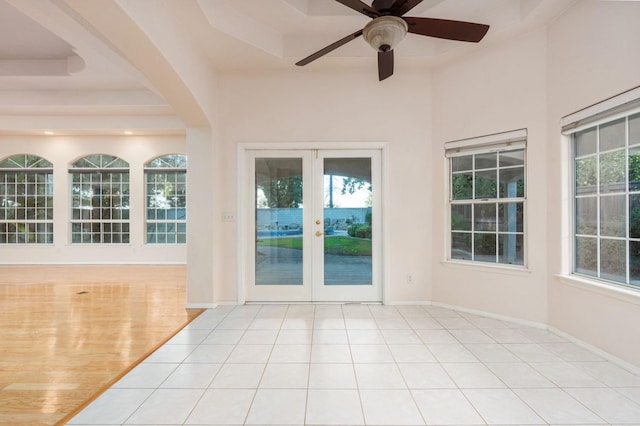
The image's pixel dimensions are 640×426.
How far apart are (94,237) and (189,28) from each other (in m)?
6.15

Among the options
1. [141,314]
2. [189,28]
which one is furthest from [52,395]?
[189,28]

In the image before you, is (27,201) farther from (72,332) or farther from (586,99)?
(586,99)

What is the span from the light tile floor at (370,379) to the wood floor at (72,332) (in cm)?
24

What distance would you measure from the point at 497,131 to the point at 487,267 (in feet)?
4.99

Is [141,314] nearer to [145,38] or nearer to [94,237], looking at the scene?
[145,38]

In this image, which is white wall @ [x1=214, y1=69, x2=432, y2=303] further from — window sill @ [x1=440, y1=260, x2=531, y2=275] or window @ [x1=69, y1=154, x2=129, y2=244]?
window @ [x1=69, y1=154, x2=129, y2=244]

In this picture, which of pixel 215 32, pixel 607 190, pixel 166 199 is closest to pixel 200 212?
pixel 215 32

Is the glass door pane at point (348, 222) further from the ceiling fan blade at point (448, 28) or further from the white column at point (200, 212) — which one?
the ceiling fan blade at point (448, 28)

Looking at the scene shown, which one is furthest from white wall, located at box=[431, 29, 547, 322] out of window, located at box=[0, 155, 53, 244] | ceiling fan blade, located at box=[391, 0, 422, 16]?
window, located at box=[0, 155, 53, 244]

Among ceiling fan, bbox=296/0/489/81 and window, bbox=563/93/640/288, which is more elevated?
ceiling fan, bbox=296/0/489/81

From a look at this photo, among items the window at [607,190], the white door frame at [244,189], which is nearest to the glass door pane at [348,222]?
the white door frame at [244,189]

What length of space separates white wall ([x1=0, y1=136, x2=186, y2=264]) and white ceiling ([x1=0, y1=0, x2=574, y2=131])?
7.77 ft

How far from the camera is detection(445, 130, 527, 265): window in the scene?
3.26 meters

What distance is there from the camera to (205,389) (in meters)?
2.03
